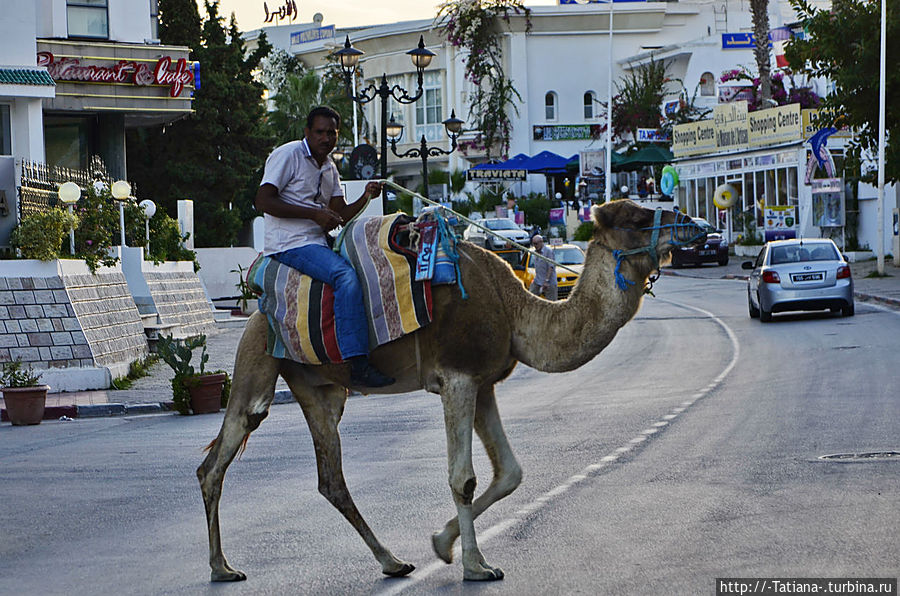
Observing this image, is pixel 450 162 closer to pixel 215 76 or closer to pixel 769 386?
pixel 215 76

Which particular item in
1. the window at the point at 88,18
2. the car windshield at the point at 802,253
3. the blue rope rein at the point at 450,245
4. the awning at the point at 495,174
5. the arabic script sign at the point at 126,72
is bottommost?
the car windshield at the point at 802,253

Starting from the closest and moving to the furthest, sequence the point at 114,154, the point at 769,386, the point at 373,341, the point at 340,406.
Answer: the point at 373,341
the point at 340,406
the point at 769,386
the point at 114,154

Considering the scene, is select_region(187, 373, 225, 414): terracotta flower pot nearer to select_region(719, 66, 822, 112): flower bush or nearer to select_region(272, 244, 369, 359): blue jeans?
select_region(272, 244, 369, 359): blue jeans

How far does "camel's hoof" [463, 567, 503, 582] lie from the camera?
7074 millimetres

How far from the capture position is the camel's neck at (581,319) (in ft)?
23.8

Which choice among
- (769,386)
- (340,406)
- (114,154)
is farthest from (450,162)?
(340,406)

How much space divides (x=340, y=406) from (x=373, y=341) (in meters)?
Answer: 0.65

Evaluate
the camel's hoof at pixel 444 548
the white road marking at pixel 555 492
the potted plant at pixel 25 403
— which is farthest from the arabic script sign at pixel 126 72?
the camel's hoof at pixel 444 548

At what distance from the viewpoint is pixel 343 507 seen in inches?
303

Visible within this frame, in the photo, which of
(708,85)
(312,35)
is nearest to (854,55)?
(708,85)

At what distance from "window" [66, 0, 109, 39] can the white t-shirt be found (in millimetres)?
29701

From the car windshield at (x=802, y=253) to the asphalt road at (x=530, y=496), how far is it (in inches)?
428

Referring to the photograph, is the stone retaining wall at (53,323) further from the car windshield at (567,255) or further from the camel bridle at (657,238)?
the car windshield at (567,255)

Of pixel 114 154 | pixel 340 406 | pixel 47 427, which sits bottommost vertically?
pixel 47 427
